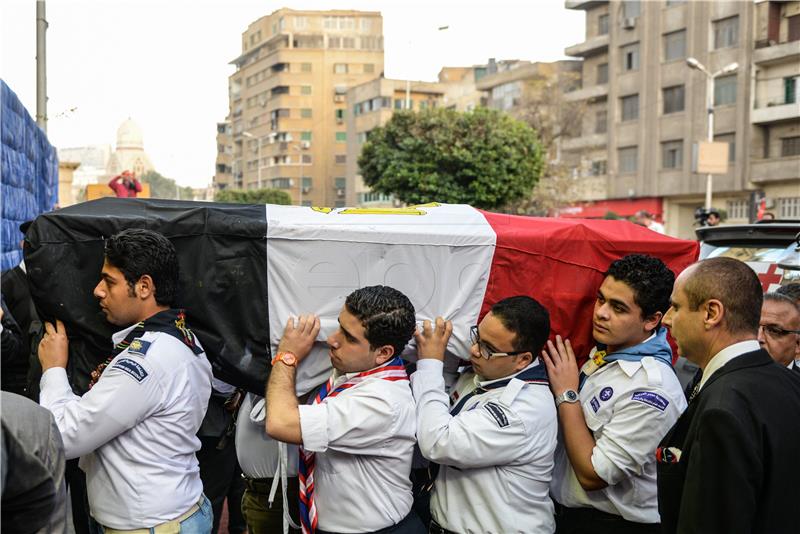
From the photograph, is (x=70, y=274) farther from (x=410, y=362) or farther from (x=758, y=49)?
(x=758, y=49)

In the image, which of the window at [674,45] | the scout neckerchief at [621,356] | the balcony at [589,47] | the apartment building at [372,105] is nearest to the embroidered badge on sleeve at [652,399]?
the scout neckerchief at [621,356]

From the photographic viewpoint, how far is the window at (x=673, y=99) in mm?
34438

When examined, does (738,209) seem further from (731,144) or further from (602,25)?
(602,25)

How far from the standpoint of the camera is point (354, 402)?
106 inches

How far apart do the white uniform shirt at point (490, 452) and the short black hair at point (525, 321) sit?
0.12 metres

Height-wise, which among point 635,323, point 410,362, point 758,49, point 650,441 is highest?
point 758,49

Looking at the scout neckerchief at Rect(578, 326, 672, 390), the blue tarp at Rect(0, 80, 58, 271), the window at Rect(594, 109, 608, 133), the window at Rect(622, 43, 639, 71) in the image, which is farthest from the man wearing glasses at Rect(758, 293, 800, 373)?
the window at Rect(594, 109, 608, 133)

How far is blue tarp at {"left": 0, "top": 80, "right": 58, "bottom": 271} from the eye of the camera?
18.1 ft

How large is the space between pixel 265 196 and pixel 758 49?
26487 millimetres

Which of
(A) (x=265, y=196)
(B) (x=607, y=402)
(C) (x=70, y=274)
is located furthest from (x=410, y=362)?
(A) (x=265, y=196)

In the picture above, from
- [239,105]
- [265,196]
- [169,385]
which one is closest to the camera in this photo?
[169,385]

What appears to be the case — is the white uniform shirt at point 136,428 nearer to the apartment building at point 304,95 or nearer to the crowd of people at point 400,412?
the crowd of people at point 400,412

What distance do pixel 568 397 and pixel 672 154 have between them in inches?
1360

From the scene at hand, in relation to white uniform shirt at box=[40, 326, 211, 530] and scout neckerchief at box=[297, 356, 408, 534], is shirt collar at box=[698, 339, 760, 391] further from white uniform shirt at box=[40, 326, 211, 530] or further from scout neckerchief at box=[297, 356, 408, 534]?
white uniform shirt at box=[40, 326, 211, 530]
